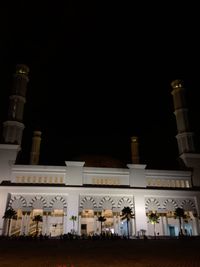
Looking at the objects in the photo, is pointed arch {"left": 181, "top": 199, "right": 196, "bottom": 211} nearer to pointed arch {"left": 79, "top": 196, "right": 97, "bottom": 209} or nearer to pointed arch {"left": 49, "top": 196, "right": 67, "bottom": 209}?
pointed arch {"left": 79, "top": 196, "right": 97, "bottom": 209}

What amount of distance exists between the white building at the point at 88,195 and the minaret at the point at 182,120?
476 cm

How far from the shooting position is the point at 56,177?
147 feet

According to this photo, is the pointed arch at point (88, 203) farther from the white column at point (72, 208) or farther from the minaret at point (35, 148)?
the minaret at point (35, 148)

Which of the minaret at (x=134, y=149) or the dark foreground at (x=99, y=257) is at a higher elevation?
the minaret at (x=134, y=149)

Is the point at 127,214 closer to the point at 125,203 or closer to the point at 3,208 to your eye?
the point at 125,203

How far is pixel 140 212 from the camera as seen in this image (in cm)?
4297

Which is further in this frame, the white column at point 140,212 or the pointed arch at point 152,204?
the pointed arch at point 152,204

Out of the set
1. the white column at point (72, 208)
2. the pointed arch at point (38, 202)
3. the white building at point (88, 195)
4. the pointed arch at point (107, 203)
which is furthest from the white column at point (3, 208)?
the pointed arch at point (107, 203)

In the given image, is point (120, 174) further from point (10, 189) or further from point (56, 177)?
point (10, 189)

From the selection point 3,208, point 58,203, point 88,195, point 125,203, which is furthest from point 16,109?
point 125,203

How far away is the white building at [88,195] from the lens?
41844 mm

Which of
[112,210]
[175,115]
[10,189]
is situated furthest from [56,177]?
[175,115]

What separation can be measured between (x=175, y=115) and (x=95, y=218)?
2759 cm

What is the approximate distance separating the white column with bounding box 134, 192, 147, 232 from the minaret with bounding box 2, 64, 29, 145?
23.2 meters
